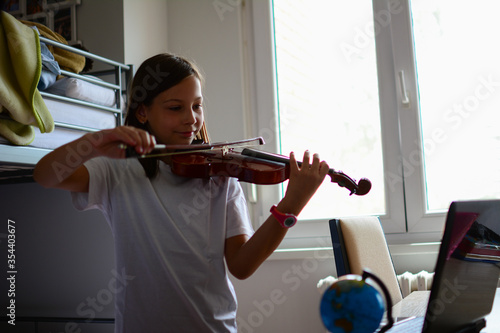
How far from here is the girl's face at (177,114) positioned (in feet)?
3.46

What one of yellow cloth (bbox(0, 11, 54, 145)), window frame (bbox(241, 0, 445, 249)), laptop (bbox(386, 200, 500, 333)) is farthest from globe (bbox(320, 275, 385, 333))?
window frame (bbox(241, 0, 445, 249))

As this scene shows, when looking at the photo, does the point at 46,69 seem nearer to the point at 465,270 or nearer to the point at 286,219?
the point at 286,219

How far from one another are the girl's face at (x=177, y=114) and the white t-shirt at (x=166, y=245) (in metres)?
0.10

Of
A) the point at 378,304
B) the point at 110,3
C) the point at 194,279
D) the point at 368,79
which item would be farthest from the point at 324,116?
the point at 378,304

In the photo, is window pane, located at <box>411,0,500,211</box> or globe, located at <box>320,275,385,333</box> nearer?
globe, located at <box>320,275,385,333</box>

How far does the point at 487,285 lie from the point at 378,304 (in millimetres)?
347

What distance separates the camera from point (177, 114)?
1.06m

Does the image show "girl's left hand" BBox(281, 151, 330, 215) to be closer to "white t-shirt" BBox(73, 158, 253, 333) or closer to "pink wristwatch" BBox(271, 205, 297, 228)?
"pink wristwatch" BBox(271, 205, 297, 228)

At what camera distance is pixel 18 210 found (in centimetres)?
225

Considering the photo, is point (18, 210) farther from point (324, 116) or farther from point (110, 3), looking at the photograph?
point (324, 116)

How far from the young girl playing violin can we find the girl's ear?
0.03 meters

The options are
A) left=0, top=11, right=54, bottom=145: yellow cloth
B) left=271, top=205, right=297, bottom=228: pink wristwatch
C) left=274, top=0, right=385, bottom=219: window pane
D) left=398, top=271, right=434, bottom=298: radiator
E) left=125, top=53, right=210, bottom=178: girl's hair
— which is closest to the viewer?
left=271, top=205, right=297, bottom=228: pink wristwatch

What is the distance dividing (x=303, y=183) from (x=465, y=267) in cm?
36

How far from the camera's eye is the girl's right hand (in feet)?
2.35
